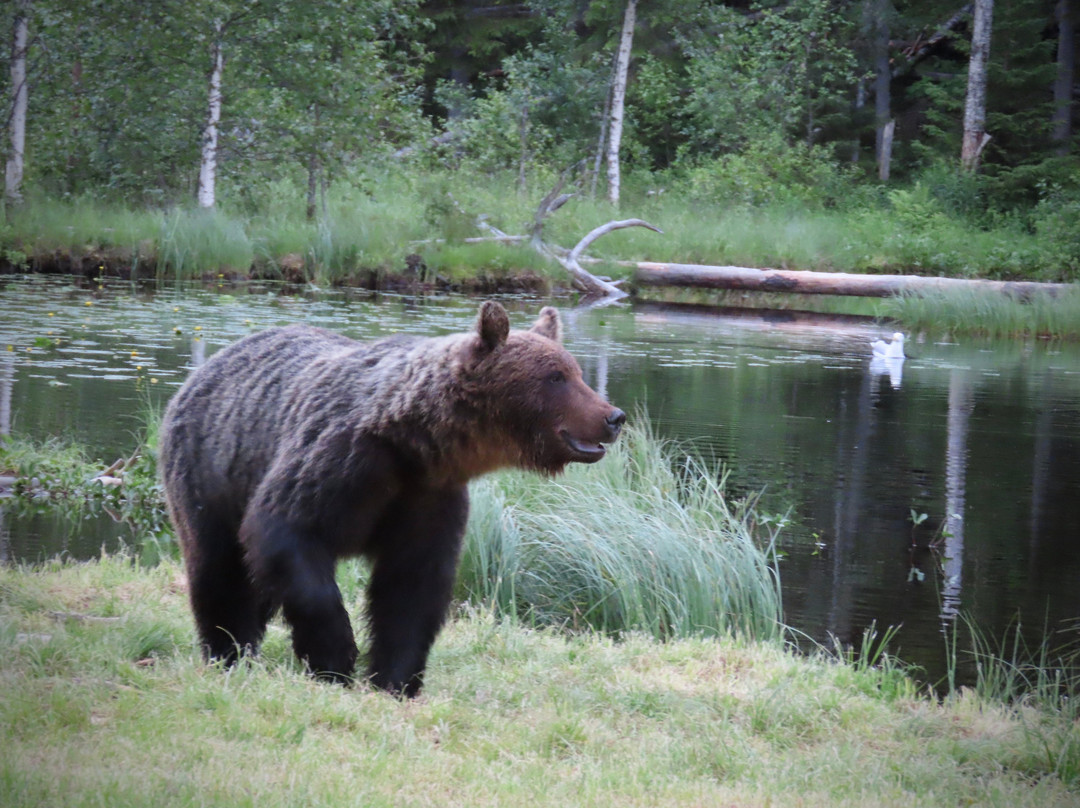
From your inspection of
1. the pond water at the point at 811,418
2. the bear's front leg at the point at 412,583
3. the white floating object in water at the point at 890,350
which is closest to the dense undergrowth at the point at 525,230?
the pond water at the point at 811,418

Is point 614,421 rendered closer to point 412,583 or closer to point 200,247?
point 412,583

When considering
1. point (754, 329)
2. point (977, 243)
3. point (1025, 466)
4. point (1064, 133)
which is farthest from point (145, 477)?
point (1064, 133)

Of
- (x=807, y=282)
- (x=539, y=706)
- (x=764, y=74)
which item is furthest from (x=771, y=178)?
(x=539, y=706)

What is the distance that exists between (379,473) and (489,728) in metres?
Answer: 1.00

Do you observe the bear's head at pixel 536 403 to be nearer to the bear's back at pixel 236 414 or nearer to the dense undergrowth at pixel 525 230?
the bear's back at pixel 236 414

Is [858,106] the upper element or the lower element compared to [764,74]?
lower

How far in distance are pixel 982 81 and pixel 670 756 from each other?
29.9 m

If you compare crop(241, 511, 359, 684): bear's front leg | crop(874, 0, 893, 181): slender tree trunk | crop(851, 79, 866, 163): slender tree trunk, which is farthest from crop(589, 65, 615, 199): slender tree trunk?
crop(241, 511, 359, 684): bear's front leg

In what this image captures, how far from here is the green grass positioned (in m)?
3.49

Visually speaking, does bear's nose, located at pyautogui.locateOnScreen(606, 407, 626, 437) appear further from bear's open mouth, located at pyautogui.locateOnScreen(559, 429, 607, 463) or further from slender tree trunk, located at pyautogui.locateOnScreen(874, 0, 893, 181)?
slender tree trunk, located at pyautogui.locateOnScreen(874, 0, 893, 181)

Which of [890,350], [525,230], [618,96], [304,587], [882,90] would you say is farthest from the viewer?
[882,90]

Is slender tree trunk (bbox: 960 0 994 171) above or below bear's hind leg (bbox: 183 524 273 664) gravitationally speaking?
above

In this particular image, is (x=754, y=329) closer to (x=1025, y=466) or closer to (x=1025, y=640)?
(x=1025, y=466)

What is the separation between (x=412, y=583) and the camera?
495 centimetres
